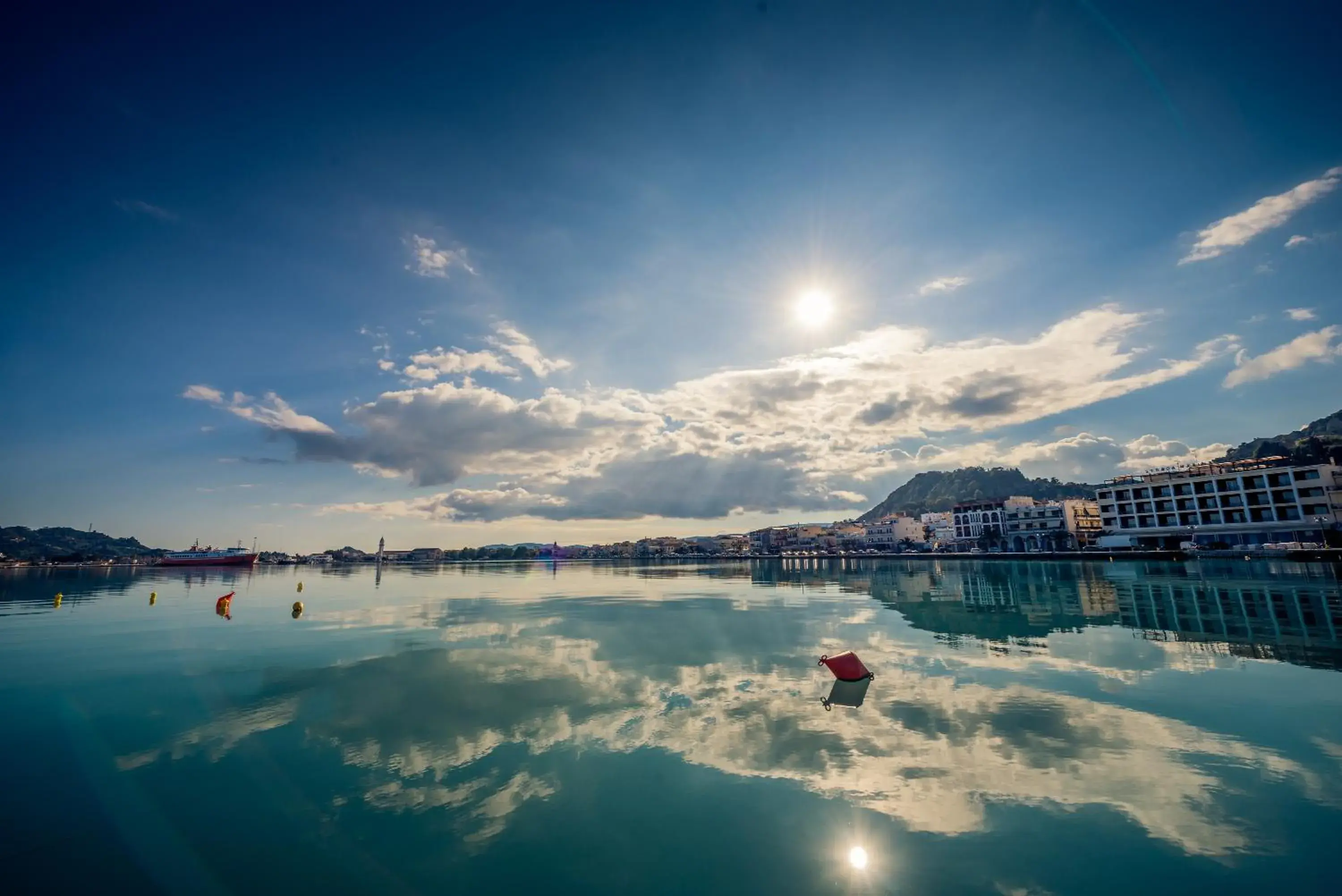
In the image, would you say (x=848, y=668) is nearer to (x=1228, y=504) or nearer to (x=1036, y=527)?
(x=1228, y=504)

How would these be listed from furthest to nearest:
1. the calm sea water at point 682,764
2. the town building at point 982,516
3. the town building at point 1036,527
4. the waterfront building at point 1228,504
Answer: the town building at point 982,516 → the town building at point 1036,527 → the waterfront building at point 1228,504 → the calm sea water at point 682,764

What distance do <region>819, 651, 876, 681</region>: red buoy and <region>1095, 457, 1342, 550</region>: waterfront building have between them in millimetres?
112166

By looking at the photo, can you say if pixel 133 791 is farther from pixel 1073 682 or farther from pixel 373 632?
pixel 1073 682

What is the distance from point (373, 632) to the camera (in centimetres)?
3334

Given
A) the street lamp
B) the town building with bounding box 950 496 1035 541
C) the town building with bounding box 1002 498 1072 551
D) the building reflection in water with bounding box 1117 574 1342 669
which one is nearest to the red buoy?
the building reflection in water with bounding box 1117 574 1342 669

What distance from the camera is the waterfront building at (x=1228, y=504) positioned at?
94.6 metres

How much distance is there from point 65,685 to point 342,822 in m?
20.2

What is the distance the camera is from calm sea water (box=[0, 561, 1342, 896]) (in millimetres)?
8719

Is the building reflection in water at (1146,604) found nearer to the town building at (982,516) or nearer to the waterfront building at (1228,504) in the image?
the waterfront building at (1228,504)

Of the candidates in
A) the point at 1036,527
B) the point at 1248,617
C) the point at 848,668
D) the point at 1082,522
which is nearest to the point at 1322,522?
the point at 1082,522

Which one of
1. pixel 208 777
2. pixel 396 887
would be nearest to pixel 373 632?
pixel 208 777

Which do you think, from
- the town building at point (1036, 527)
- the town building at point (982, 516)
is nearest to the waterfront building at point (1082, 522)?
the town building at point (1036, 527)

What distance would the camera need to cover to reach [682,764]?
12805 mm

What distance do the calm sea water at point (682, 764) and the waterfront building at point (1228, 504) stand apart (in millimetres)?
99132
